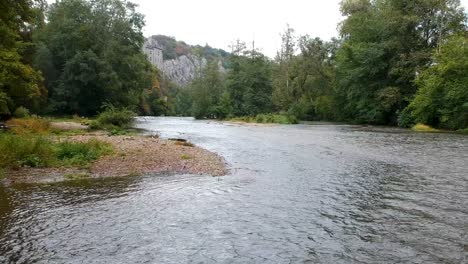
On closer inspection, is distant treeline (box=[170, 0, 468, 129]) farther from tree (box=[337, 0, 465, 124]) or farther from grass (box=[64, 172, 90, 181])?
grass (box=[64, 172, 90, 181])

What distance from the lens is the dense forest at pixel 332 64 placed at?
4153cm

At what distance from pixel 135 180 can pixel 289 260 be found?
27.0ft

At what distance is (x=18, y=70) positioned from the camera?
21.3 metres

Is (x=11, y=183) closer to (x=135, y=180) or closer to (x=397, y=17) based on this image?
(x=135, y=180)

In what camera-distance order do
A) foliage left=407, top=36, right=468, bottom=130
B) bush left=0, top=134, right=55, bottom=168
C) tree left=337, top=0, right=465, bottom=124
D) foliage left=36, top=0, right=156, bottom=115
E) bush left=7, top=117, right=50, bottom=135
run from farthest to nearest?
foliage left=36, top=0, right=156, bottom=115 < tree left=337, top=0, right=465, bottom=124 < foliage left=407, top=36, right=468, bottom=130 < bush left=7, top=117, right=50, bottom=135 < bush left=0, top=134, right=55, bottom=168

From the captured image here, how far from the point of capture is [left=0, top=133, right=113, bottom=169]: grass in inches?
566

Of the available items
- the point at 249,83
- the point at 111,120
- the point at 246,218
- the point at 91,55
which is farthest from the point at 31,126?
the point at 249,83

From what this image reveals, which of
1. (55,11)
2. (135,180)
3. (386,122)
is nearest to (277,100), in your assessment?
(386,122)

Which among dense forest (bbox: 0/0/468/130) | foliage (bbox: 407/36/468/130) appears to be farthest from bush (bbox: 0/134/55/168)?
foliage (bbox: 407/36/468/130)

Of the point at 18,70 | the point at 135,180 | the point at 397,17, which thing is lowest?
the point at 135,180

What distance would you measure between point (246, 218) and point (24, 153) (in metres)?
10.5

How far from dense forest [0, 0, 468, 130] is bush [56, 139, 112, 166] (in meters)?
22.5

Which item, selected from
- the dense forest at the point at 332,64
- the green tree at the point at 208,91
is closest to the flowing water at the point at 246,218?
the dense forest at the point at 332,64

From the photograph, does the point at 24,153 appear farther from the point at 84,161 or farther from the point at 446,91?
the point at 446,91
